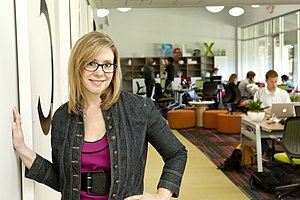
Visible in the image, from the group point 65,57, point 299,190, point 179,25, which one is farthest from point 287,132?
point 179,25

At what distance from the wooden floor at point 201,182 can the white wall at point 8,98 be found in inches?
151

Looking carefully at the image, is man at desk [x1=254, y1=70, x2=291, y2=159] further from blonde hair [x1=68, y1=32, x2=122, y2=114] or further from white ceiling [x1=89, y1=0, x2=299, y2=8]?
blonde hair [x1=68, y1=32, x2=122, y2=114]

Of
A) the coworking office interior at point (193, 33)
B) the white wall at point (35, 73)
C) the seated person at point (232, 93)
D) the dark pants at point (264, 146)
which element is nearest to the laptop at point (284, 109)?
the dark pants at point (264, 146)

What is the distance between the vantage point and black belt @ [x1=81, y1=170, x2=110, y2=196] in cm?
162

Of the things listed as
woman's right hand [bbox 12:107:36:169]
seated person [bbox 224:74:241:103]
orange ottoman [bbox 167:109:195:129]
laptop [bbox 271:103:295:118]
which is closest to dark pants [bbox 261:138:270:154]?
laptop [bbox 271:103:295:118]

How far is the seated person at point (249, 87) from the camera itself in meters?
11.7

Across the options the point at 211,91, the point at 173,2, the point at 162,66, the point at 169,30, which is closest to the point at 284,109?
the point at 173,2

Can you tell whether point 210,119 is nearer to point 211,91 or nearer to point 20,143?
point 211,91

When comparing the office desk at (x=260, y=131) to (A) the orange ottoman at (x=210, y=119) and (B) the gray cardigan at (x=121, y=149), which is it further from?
(A) the orange ottoman at (x=210, y=119)

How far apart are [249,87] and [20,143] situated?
10.7m

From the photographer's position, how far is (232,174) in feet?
20.6

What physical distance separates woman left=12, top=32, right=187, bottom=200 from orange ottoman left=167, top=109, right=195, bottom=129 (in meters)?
8.90

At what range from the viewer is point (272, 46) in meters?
15.8

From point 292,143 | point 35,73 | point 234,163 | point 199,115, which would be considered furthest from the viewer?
point 199,115
